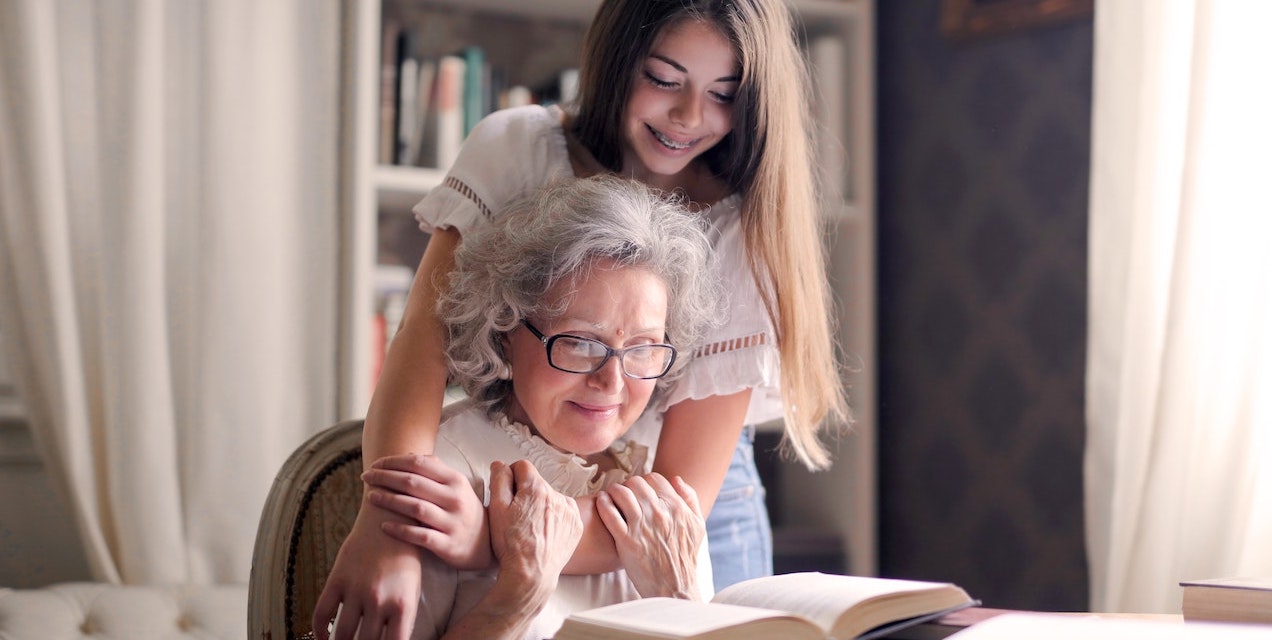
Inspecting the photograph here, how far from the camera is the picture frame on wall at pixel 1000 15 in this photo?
8.36 ft

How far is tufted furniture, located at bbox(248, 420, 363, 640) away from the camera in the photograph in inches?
54.8

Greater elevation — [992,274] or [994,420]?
[992,274]

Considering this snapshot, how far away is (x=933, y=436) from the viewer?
2939 mm

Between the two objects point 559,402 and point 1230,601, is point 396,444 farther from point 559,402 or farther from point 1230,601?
point 1230,601

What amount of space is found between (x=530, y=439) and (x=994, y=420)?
1.76 m

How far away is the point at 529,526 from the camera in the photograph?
1.10m

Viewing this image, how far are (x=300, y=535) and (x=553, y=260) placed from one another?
0.50m

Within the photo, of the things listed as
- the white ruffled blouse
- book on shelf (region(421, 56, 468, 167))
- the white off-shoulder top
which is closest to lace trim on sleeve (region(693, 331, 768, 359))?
the white off-shoulder top

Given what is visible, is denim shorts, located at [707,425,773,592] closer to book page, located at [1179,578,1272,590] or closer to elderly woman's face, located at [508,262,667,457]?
elderly woman's face, located at [508,262,667,457]

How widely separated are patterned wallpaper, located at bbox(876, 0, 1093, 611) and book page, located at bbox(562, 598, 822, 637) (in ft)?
6.05

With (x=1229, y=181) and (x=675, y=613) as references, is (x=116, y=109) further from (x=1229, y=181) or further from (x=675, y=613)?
(x=1229, y=181)

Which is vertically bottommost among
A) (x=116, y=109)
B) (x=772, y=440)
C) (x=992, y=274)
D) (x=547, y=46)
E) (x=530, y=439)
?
(x=772, y=440)

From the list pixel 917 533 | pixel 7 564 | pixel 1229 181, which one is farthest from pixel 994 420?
pixel 7 564

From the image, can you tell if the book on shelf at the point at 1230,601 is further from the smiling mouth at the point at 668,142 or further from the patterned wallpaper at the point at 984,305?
the patterned wallpaper at the point at 984,305
